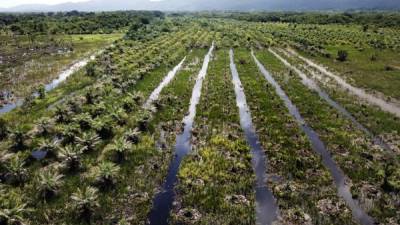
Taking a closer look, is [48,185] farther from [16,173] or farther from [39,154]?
[39,154]

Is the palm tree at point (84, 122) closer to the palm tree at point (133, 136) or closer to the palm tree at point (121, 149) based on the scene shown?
the palm tree at point (133, 136)

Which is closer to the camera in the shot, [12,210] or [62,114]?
[12,210]

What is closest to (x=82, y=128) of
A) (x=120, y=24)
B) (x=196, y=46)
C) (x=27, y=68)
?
(x=27, y=68)

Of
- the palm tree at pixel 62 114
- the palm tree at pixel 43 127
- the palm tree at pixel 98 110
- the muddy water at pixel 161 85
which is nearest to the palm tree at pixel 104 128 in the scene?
the palm tree at pixel 98 110

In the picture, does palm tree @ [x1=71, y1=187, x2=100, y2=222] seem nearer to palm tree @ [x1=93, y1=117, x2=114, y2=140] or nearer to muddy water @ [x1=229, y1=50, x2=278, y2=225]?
muddy water @ [x1=229, y1=50, x2=278, y2=225]

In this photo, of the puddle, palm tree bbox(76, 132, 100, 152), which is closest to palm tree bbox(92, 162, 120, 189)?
palm tree bbox(76, 132, 100, 152)

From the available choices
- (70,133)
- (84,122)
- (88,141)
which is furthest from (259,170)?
(84,122)
